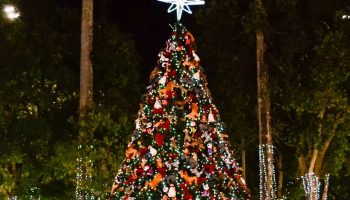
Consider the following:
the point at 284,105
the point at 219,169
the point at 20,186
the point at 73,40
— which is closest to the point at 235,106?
the point at 284,105

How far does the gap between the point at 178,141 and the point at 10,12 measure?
810 cm

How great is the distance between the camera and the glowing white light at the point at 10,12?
15.5 metres

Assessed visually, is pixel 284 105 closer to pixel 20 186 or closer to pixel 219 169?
pixel 20 186

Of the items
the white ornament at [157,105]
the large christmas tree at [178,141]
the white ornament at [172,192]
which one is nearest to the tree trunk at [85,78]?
the large christmas tree at [178,141]

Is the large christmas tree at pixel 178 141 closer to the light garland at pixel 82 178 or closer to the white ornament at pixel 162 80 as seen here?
the white ornament at pixel 162 80

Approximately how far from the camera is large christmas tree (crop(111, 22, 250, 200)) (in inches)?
372

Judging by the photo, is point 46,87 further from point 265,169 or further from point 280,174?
point 280,174

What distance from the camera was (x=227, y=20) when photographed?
1905 cm

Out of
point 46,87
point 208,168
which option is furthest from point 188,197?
point 46,87

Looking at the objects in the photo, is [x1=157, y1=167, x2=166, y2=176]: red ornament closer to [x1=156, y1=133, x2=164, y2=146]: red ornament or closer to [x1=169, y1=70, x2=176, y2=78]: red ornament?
[x1=156, y1=133, x2=164, y2=146]: red ornament

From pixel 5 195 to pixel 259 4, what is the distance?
849 centimetres

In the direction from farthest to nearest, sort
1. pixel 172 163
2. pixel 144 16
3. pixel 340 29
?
pixel 144 16 → pixel 340 29 → pixel 172 163

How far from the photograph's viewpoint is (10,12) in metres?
16.0

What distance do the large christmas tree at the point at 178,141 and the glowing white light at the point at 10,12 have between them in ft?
22.5
